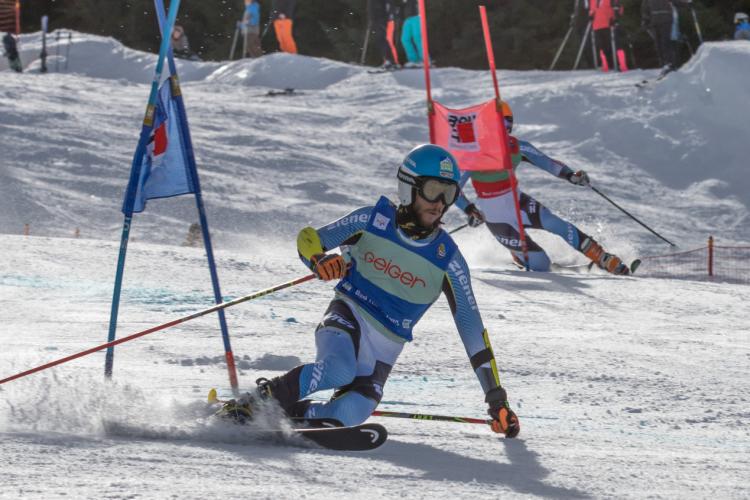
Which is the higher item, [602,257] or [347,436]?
[347,436]

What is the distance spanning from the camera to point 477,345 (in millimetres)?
4883

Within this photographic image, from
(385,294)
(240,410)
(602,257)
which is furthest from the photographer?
(602,257)

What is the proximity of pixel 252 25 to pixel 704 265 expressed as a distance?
1203 cm

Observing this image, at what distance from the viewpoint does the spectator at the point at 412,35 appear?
69.9 feet

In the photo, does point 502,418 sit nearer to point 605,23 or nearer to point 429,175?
point 429,175

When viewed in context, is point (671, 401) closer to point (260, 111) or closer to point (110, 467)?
point (110, 467)

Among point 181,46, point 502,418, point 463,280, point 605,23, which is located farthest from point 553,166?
point 181,46

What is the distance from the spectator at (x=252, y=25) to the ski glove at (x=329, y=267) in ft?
57.9

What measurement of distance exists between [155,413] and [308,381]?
25.1 inches

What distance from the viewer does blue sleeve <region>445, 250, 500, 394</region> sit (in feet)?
15.8

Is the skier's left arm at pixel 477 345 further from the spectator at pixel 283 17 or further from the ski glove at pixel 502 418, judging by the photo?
the spectator at pixel 283 17

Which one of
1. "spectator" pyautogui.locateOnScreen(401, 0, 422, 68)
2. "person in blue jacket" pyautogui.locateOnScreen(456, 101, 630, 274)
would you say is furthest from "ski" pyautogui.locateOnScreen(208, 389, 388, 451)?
"spectator" pyautogui.locateOnScreen(401, 0, 422, 68)

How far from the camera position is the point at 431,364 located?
668cm

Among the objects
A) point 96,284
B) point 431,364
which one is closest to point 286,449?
point 431,364
